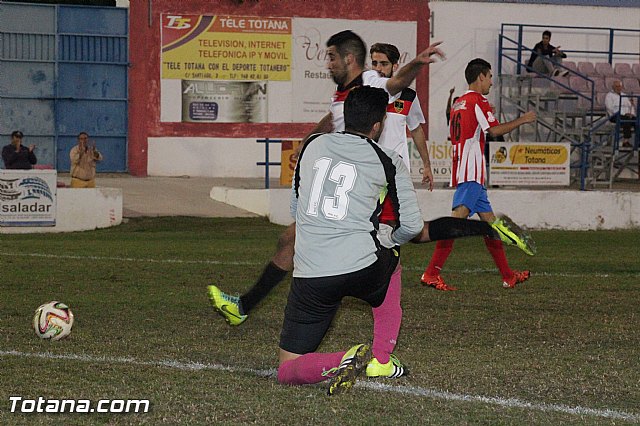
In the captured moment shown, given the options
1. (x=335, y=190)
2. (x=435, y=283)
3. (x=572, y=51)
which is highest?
(x=572, y=51)

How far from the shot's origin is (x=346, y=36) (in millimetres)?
7316

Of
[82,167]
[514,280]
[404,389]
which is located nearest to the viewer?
[404,389]


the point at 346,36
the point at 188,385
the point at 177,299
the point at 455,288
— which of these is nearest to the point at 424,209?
the point at 455,288

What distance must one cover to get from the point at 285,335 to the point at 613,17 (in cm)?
2509

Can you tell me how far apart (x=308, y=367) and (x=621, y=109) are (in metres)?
21.6

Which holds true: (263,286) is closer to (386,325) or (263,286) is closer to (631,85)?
(386,325)

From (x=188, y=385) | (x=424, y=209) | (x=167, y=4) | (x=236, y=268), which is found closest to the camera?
(x=188, y=385)

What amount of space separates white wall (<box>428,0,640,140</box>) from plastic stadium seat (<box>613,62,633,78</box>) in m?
1.11

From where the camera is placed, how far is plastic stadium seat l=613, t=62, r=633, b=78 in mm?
27984

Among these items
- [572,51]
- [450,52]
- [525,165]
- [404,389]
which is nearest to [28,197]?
[525,165]

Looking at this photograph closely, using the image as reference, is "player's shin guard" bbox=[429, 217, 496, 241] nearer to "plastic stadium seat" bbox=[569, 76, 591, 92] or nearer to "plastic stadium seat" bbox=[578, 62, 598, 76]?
"plastic stadium seat" bbox=[569, 76, 591, 92]

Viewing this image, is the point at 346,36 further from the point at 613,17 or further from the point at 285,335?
the point at 613,17

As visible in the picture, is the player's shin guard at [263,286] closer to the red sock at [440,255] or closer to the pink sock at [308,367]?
the pink sock at [308,367]

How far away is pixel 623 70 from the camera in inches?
1108
